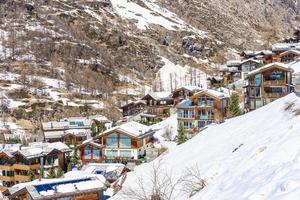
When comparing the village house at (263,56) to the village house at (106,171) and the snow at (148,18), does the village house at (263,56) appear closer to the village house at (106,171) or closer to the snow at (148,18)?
the village house at (106,171)

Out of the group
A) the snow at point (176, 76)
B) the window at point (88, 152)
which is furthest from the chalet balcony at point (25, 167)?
the snow at point (176, 76)

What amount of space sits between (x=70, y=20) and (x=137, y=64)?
3549 cm

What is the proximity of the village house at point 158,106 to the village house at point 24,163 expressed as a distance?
27533 millimetres

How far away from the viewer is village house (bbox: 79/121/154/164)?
5722 centimetres

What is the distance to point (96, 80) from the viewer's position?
439 ft

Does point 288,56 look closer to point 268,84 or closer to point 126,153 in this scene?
point 268,84

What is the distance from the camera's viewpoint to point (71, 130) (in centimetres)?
7625

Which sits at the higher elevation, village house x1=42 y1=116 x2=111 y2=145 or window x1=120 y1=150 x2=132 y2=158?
village house x1=42 y1=116 x2=111 y2=145

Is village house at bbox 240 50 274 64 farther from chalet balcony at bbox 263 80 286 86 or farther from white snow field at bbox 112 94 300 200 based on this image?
white snow field at bbox 112 94 300 200

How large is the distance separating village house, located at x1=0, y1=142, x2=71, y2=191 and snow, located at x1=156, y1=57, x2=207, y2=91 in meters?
76.2

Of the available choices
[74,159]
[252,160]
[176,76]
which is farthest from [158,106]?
[252,160]

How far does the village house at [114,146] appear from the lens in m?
57.2

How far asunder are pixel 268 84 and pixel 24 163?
32027 millimetres

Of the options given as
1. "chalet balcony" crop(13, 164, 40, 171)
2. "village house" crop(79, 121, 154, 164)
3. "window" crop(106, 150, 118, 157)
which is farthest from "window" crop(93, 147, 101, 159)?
"chalet balcony" crop(13, 164, 40, 171)
